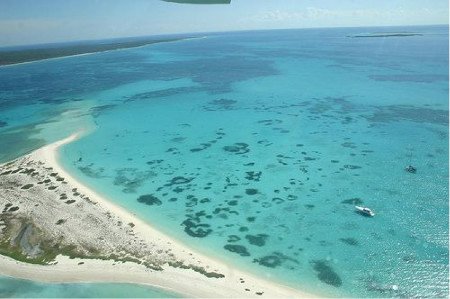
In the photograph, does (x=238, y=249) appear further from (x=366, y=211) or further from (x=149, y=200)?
(x=366, y=211)

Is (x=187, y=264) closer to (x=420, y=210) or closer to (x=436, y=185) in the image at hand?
(x=420, y=210)

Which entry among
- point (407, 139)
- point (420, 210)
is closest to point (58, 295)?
point (420, 210)

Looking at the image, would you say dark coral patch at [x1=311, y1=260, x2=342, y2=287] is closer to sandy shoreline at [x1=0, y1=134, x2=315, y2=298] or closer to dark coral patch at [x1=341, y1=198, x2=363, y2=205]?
sandy shoreline at [x1=0, y1=134, x2=315, y2=298]

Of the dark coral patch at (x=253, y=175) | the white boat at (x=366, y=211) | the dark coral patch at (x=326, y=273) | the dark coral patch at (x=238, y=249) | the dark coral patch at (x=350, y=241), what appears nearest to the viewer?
the dark coral patch at (x=326, y=273)

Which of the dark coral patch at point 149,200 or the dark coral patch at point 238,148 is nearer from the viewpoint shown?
the dark coral patch at point 149,200

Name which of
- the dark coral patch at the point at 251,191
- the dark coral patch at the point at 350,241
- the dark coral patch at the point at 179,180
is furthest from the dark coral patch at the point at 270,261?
the dark coral patch at the point at 179,180

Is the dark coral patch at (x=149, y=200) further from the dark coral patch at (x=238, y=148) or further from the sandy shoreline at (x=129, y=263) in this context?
the dark coral patch at (x=238, y=148)

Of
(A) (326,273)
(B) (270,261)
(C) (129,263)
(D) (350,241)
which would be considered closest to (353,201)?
(D) (350,241)
